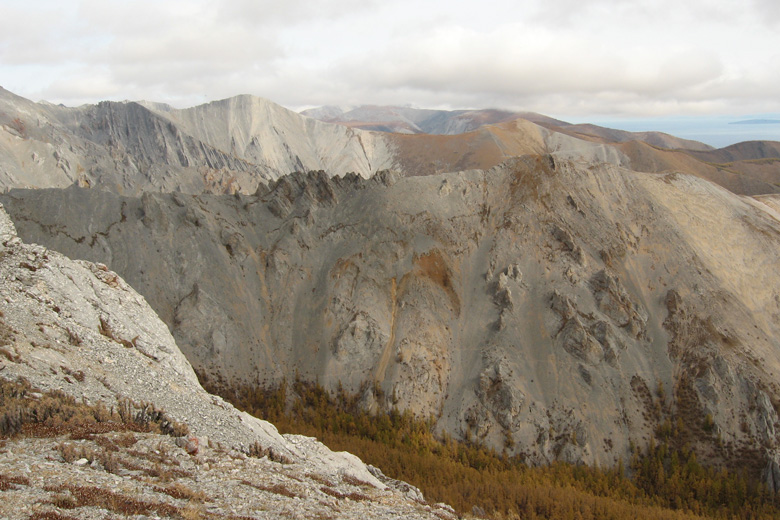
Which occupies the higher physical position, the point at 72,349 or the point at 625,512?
the point at 72,349

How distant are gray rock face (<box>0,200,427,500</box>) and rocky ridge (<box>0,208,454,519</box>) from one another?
0.27 ft

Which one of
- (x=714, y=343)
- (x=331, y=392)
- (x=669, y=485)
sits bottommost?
(x=669, y=485)

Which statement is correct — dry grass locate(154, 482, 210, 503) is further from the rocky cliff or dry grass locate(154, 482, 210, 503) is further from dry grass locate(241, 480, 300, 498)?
the rocky cliff

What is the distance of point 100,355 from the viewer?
88.9ft

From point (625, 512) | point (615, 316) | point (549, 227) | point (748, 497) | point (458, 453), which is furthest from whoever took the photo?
point (549, 227)

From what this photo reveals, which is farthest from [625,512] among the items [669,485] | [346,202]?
[346,202]

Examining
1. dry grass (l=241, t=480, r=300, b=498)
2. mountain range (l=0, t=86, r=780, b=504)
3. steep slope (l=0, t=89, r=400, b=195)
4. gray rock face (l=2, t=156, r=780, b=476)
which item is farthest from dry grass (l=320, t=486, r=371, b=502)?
steep slope (l=0, t=89, r=400, b=195)

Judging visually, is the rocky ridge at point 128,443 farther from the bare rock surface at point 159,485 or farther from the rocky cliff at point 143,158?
the rocky cliff at point 143,158

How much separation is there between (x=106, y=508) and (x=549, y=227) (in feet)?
243

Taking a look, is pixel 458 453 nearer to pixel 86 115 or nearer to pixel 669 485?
pixel 669 485

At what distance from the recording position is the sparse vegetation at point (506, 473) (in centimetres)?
4659

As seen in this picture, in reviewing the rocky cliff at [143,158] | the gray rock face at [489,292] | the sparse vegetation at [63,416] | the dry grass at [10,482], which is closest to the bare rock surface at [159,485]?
the dry grass at [10,482]

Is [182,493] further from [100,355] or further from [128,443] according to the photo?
[100,355]

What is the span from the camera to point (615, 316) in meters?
70.4
